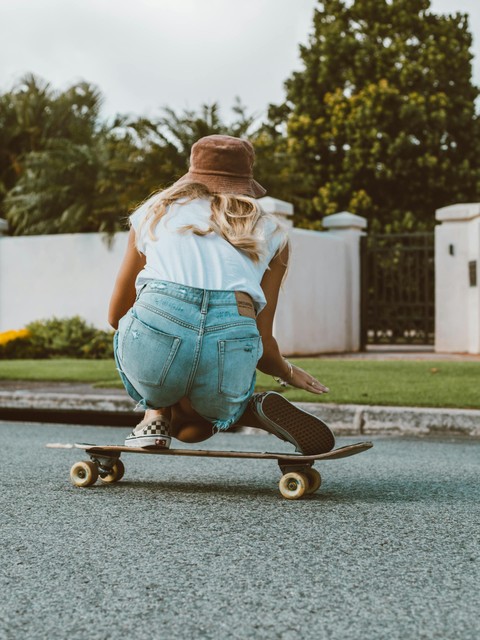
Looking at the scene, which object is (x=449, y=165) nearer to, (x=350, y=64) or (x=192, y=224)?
(x=350, y=64)

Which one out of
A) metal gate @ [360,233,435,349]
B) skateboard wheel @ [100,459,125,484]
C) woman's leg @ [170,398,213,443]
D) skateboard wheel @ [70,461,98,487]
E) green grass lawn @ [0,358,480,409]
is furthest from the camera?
metal gate @ [360,233,435,349]

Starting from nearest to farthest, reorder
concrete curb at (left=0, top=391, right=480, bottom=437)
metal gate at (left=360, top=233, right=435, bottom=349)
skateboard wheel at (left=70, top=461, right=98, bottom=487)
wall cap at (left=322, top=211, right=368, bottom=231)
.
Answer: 1. skateboard wheel at (left=70, top=461, right=98, bottom=487)
2. concrete curb at (left=0, top=391, right=480, bottom=437)
3. metal gate at (left=360, top=233, right=435, bottom=349)
4. wall cap at (left=322, top=211, right=368, bottom=231)

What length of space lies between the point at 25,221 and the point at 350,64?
1425cm

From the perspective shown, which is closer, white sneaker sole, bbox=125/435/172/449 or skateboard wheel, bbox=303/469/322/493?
white sneaker sole, bbox=125/435/172/449

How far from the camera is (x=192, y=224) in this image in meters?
3.65

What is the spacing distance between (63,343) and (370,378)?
6.39 meters

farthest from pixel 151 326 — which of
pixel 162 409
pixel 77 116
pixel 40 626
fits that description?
pixel 77 116

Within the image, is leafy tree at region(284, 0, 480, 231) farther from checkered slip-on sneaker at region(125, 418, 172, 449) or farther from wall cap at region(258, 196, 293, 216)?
checkered slip-on sneaker at region(125, 418, 172, 449)

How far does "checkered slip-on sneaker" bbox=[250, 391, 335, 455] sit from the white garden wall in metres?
10.4

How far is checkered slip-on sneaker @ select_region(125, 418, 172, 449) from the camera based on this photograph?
3635 millimetres

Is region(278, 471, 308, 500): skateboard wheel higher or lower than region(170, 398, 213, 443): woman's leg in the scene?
lower

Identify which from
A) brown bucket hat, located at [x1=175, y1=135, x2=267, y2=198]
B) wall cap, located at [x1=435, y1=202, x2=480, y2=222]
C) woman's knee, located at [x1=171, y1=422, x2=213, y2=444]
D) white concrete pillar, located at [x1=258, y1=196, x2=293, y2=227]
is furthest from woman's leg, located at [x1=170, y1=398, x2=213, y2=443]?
wall cap, located at [x1=435, y1=202, x2=480, y2=222]

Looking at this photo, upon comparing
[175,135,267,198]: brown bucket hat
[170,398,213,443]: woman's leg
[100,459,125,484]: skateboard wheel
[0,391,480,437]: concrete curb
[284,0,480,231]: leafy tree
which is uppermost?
[284,0,480,231]: leafy tree

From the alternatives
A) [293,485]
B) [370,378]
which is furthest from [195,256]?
[370,378]
